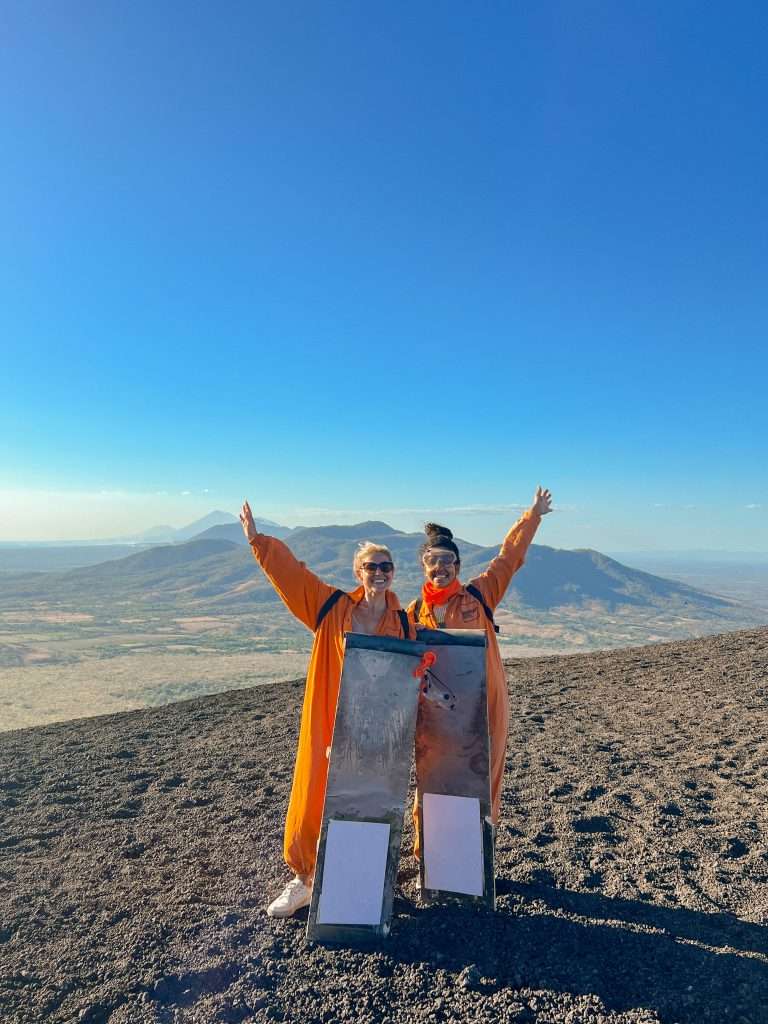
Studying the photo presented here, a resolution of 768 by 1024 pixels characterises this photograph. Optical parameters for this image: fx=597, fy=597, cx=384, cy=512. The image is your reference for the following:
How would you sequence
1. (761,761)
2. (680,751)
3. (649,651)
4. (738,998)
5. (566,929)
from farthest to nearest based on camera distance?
(649,651) < (680,751) < (761,761) < (566,929) < (738,998)

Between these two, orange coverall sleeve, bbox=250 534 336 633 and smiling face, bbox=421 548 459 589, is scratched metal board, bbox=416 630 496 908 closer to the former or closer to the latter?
smiling face, bbox=421 548 459 589

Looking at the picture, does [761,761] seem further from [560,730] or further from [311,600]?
[311,600]

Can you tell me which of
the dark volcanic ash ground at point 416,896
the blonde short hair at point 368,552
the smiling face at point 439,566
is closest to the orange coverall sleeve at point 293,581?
the blonde short hair at point 368,552

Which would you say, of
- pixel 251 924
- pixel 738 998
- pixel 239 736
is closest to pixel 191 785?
pixel 239 736

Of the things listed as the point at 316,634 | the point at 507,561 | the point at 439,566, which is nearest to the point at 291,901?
the point at 316,634

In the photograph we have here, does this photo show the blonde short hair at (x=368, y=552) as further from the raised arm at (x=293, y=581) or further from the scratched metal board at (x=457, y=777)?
the scratched metal board at (x=457, y=777)
